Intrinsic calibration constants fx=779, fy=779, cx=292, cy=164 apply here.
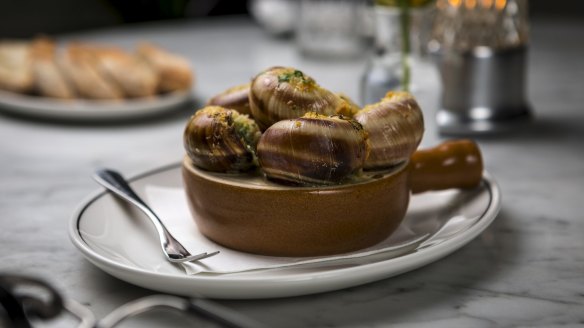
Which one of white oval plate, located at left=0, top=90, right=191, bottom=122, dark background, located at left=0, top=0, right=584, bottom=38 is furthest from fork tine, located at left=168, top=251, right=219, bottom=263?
dark background, located at left=0, top=0, right=584, bottom=38

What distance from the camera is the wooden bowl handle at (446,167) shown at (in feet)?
2.34

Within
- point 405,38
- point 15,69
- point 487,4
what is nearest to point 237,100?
point 405,38

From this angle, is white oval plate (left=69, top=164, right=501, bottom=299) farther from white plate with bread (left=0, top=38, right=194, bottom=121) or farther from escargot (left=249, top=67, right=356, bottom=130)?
white plate with bread (left=0, top=38, right=194, bottom=121)

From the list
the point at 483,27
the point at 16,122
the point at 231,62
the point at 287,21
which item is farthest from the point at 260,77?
the point at 287,21

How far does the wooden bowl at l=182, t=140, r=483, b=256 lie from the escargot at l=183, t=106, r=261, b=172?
0.01 m

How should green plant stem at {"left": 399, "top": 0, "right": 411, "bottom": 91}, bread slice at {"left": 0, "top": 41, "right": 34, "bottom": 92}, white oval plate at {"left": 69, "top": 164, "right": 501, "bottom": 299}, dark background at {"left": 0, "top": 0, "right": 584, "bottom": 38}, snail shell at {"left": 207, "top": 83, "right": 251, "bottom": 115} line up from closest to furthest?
1. white oval plate at {"left": 69, "top": 164, "right": 501, "bottom": 299}
2. snail shell at {"left": 207, "top": 83, "right": 251, "bottom": 115}
3. green plant stem at {"left": 399, "top": 0, "right": 411, "bottom": 91}
4. bread slice at {"left": 0, "top": 41, "right": 34, "bottom": 92}
5. dark background at {"left": 0, "top": 0, "right": 584, "bottom": 38}

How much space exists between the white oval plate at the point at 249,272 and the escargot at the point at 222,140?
88 millimetres

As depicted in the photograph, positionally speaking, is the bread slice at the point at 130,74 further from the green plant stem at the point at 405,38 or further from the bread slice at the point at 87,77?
the green plant stem at the point at 405,38

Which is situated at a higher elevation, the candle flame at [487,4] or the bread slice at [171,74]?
the candle flame at [487,4]

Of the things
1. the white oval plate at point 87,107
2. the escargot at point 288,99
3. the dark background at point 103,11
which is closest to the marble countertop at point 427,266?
the white oval plate at point 87,107

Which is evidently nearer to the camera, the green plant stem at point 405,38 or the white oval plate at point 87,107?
the green plant stem at point 405,38

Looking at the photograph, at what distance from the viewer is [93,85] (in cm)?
124

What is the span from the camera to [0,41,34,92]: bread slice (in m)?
1.28

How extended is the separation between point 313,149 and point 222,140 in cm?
8
